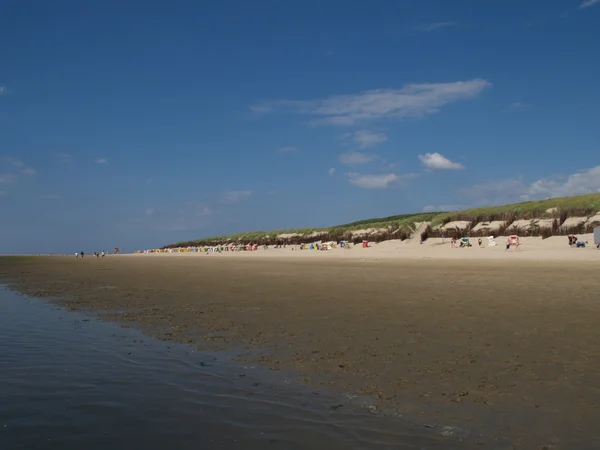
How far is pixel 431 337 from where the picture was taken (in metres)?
7.13

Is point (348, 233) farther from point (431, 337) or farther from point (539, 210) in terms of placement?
point (431, 337)

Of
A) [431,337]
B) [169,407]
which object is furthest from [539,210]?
[169,407]

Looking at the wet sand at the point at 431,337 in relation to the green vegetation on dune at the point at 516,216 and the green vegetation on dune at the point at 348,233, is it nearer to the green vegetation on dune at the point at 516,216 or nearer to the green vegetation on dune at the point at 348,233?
the green vegetation on dune at the point at 516,216

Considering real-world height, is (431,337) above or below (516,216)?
below

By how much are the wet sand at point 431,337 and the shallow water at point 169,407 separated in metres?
0.52

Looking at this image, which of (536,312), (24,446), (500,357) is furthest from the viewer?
Answer: (536,312)

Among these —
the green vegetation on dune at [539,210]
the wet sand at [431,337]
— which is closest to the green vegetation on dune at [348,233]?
the green vegetation on dune at [539,210]

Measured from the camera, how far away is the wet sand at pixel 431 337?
4352 mm

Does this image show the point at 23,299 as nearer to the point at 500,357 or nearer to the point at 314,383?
the point at 314,383

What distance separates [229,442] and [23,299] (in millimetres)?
12727

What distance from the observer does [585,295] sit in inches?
417

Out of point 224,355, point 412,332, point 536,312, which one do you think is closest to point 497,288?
point 536,312

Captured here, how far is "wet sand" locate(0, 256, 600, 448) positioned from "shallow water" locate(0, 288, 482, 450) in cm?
52

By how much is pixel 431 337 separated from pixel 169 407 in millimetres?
4347
